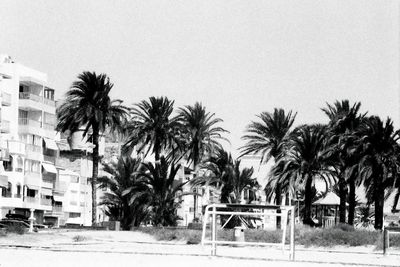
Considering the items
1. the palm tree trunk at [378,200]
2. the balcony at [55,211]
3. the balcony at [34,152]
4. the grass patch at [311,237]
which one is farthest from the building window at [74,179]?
the grass patch at [311,237]

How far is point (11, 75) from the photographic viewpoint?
97.4 m

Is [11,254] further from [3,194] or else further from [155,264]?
[3,194]

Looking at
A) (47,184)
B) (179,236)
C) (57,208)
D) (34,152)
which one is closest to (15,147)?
(34,152)

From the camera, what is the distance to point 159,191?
67438 millimetres

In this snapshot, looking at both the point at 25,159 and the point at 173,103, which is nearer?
the point at 173,103

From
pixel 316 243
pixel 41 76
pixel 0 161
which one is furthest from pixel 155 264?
pixel 41 76

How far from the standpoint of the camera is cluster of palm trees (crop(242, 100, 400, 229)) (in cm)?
6500

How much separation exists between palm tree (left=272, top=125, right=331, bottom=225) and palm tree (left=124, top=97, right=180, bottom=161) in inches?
509

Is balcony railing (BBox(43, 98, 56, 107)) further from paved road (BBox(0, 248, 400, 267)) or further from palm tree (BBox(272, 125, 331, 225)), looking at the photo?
paved road (BBox(0, 248, 400, 267))

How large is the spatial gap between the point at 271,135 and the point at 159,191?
11.5 m

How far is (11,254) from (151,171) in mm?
43143

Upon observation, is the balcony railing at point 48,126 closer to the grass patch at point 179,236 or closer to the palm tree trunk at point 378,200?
the palm tree trunk at point 378,200

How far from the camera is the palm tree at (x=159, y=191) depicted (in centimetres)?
6662

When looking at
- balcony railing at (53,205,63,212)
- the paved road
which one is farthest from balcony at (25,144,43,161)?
the paved road
